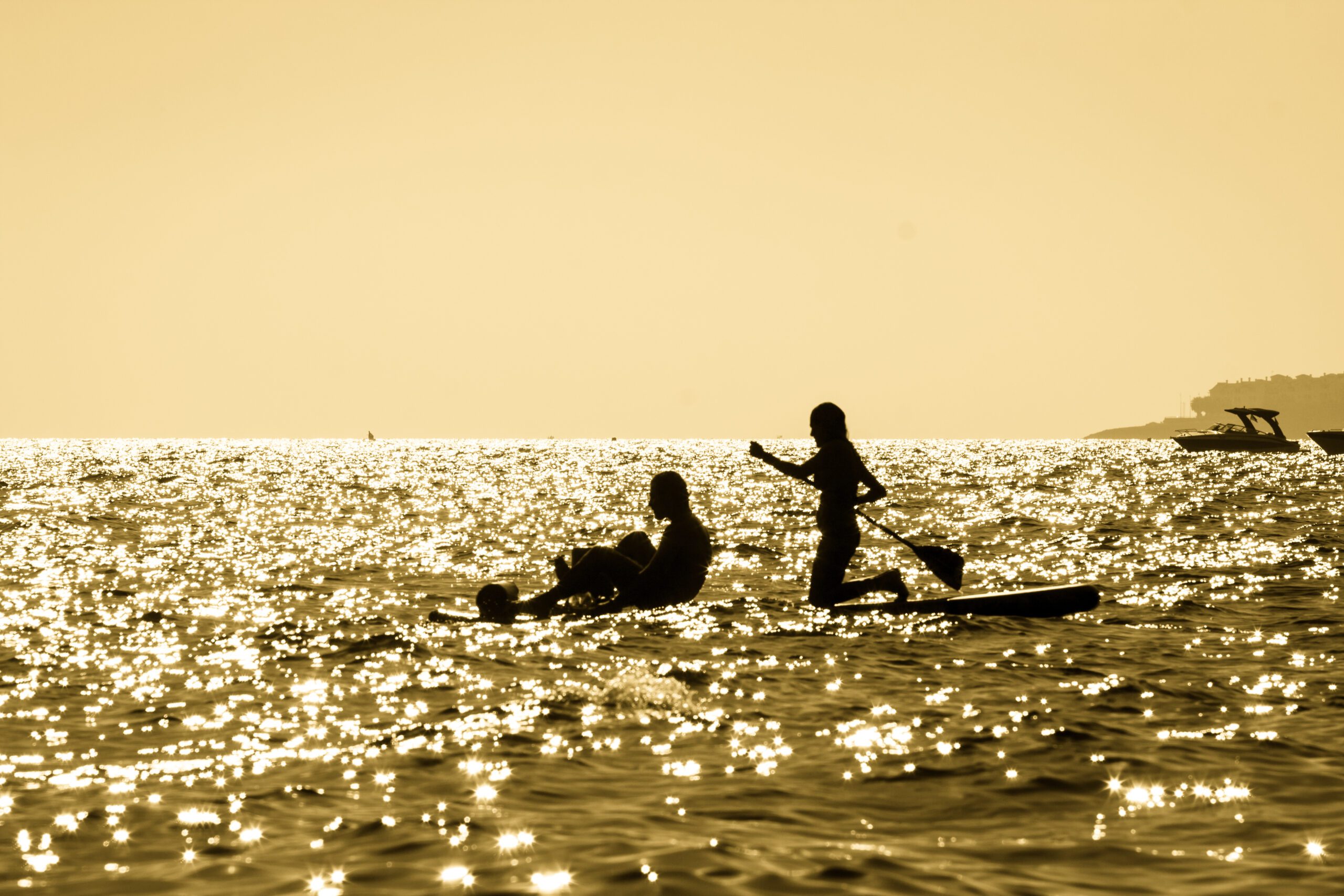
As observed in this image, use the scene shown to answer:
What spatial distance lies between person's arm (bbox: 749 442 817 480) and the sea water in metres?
1.75

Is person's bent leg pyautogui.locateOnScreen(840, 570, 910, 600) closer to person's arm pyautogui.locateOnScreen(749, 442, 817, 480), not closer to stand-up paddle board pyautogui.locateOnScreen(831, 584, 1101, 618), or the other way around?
stand-up paddle board pyautogui.locateOnScreen(831, 584, 1101, 618)

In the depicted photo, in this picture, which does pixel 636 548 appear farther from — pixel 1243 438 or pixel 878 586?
pixel 1243 438

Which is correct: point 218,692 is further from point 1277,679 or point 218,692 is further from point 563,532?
point 563,532

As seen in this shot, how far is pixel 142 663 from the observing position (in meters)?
12.0

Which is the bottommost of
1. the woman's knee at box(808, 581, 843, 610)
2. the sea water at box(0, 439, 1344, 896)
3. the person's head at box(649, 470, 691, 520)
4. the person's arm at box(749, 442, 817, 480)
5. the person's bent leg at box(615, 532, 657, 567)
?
the sea water at box(0, 439, 1344, 896)

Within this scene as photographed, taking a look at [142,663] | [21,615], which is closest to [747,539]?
[21,615]

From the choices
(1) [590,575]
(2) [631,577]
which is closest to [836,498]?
(2) [631,577]

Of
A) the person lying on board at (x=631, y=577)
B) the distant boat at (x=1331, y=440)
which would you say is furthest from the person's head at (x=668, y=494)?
the distant boat at (x=1331, y=440)

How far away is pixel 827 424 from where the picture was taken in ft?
45.9

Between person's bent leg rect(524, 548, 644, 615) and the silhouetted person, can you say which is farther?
person's bent leg rect(524, 548, 644, 615)

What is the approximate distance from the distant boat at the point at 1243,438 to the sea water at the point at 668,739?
85.9 m

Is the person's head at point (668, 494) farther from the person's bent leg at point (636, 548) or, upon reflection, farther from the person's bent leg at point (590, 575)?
the person's bent leg at point (636, 548)

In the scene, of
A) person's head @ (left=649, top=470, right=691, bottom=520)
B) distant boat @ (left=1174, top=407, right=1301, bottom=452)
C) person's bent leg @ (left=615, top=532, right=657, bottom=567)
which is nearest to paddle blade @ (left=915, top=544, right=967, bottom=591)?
person's head @ (left=649, top=470, right=691, bottom=520)

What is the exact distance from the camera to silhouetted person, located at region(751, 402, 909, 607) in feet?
45.5
